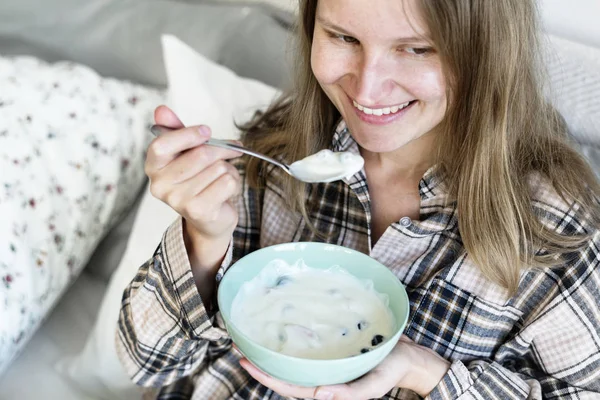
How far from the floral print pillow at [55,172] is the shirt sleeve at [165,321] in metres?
0.26

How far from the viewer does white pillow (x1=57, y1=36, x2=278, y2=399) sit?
1285 millimetres

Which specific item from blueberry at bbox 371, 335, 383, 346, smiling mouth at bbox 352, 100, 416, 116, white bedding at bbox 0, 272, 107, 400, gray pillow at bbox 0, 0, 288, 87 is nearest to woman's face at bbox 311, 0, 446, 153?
smiling mouth at bbox 352, 100, 416, 116

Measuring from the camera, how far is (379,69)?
0.83 metres

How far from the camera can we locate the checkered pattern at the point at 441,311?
923 mm

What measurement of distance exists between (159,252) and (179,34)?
0.71 m

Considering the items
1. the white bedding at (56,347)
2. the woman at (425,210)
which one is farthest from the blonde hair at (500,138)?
the white bedding at (56,347)

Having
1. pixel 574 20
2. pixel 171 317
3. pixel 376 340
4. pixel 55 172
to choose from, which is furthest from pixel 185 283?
pixel 574 20

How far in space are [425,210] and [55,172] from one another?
0.74m

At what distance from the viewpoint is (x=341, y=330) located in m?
0.80

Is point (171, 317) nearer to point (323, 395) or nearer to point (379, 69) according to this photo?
point (323, 395)

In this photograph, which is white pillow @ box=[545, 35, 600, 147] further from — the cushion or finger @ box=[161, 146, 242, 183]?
finger @ box=[161, 146, 242, 183]

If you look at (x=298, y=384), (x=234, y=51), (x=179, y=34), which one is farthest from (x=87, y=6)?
(x=298, y=384)

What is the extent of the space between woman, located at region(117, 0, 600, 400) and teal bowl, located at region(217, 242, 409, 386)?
0.07 metres

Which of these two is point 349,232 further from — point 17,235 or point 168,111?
point 17,235
